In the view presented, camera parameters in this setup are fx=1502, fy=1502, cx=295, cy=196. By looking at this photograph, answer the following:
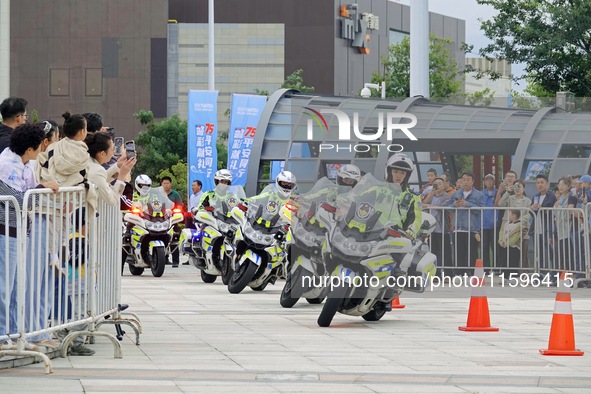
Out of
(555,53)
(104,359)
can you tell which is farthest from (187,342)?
(555,53)

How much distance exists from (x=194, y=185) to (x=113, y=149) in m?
16.7

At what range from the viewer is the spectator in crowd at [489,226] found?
803 inches

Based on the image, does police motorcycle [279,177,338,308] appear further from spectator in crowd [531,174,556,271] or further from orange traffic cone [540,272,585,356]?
spectator in crowd [531,174,556,271]

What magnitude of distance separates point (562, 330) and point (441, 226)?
874cm

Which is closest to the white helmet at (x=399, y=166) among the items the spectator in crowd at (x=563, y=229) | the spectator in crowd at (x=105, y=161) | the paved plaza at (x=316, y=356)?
the paved plaza at (x=316, y=356)

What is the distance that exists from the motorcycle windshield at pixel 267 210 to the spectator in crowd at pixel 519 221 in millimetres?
3585

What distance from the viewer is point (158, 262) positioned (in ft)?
80.7

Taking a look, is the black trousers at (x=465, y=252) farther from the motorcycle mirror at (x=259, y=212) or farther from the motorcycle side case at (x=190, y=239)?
the motorcycle side case at (x=190, y=239)

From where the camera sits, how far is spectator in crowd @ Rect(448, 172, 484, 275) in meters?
20.1

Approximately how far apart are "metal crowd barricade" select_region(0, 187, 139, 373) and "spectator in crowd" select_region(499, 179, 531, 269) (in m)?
9.86

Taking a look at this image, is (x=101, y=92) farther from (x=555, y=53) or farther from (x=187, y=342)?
(x=187, y=342)

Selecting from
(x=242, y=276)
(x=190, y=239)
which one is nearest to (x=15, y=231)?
(x=242, y=276)

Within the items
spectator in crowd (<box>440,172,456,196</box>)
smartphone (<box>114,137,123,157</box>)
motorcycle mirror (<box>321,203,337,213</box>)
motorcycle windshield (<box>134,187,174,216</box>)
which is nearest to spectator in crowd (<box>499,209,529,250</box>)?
spectator in crowd (<box>440,172,456,196</box>)

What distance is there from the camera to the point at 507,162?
21469 mm
